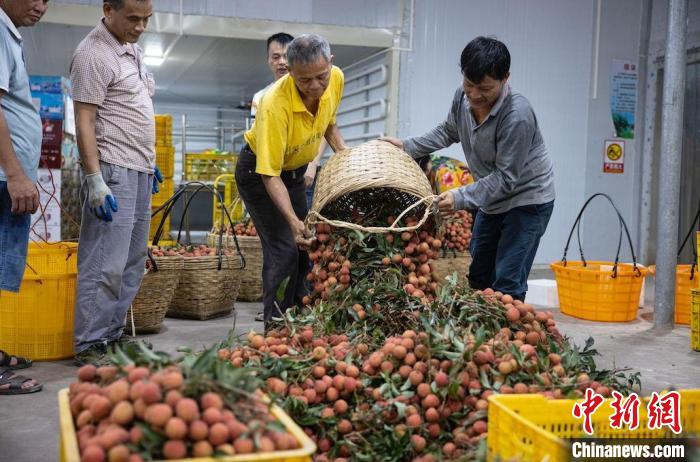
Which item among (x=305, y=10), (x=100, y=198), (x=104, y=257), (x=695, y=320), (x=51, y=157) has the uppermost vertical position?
(x=305, y=10)

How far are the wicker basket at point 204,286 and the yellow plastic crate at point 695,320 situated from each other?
8.67ft

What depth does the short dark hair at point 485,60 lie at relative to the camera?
246 cm

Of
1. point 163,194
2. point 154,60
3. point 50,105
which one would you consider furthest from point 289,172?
point 154,60

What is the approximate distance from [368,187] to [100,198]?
3.75 feet

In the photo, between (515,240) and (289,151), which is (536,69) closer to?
(515,240)

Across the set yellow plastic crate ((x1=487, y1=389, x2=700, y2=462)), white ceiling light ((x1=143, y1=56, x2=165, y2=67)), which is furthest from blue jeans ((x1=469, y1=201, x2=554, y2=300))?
white ceiling light ((x1=143, y1=56, x2=165, y2=67))

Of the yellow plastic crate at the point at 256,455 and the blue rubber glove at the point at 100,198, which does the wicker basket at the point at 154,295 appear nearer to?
the blue rubber glove at the point at 100,198

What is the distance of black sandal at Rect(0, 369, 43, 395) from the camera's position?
105 inches

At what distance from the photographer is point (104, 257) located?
3.00 m

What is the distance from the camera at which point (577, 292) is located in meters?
4.69

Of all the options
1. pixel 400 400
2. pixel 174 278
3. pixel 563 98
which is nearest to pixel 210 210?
pixel 563 98

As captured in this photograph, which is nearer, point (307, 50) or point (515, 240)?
point (307, 50)

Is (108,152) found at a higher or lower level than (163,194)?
higher

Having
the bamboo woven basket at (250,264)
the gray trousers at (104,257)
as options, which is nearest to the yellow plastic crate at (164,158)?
the bamboo woven basket at (250,264)
